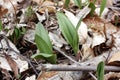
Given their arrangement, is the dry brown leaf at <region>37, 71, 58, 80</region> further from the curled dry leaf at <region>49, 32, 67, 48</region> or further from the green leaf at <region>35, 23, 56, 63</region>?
the curled dry leaf at <region>49, 32, 67, 48</region>

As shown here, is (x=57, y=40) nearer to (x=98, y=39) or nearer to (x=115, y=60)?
(x=98, y=39)

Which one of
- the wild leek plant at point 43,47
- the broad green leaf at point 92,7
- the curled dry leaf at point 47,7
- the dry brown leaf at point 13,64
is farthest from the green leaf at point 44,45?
the curled dry leaf at point 47,7

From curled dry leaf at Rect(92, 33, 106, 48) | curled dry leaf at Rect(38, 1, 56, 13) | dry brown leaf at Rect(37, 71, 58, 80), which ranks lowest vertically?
dry brown leaf at Rect(37, 71, 58, 80)

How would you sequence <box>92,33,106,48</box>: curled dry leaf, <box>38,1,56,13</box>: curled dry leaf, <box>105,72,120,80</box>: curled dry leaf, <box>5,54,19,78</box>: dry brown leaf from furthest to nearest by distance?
<box>38,1,56,13</box>: curled dry leaf → <box>92,33,106,48</box>: curled dry leaf → <box>5,54,19,78</box>: dry brown leaf → <box>105,72,120,80</box>: curled dry leaf

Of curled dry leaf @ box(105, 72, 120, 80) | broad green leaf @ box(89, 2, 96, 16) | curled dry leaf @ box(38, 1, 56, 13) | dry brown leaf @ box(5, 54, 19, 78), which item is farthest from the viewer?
curled dry leaf @ box(38, 1, 56, 13)

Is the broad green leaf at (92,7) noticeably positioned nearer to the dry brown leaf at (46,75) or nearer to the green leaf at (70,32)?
the green leaf at (70,32)

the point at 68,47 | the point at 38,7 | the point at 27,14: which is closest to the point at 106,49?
the point at 68,47

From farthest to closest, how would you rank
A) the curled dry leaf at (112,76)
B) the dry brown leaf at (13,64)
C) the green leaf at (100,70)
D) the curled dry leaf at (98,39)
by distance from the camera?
1. the curled dry leaf at (98,39)
2. the dry brown leaf at (13,64)
3. the curled dry leaf at (112,76)
4. the green leaf at (100,70)

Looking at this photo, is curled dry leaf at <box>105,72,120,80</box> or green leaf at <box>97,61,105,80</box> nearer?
green leaf at <box>97,61,105,80</box>

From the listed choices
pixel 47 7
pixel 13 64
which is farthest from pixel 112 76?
pixel 47 7

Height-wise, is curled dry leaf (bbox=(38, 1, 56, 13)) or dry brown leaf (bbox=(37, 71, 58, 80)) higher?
curled dry leaf (bbox=(38, 1, 56, 13))

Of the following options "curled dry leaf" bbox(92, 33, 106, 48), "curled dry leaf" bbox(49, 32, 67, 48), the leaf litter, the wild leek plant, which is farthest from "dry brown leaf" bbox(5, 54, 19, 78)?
"curled dry leaf" bbox(92, 33, 106, 48)
